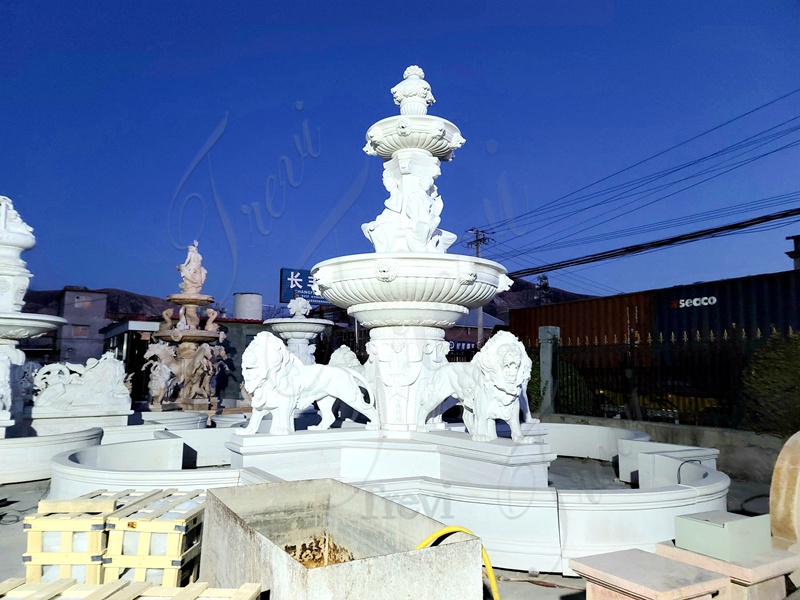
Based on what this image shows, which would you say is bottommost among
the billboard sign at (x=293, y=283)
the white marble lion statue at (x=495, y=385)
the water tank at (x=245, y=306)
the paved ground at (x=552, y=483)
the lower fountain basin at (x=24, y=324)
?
the paved ground at (x=552, y=483)

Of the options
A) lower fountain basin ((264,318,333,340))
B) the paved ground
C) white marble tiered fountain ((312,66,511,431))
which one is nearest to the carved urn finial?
→ white marble tiered fountain ((312,66,511,431))

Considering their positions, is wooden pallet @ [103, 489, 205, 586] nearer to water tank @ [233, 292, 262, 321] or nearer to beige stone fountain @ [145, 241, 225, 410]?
beige stone fountain @ [145, 241, 225, 410]


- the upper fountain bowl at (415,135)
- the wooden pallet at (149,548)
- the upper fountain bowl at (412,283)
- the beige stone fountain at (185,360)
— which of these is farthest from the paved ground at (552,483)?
the beige stone fountain at (185,360)

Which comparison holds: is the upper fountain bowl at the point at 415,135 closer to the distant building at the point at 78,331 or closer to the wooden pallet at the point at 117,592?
the wooden pallet at the point at 117,592

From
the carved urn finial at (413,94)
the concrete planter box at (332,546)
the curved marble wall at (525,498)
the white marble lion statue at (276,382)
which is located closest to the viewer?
the concrete planter box at (332,546)

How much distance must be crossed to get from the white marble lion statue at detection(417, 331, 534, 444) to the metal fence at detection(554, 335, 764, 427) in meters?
4.94

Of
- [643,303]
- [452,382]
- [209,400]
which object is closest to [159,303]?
[209,400]

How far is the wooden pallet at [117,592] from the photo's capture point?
7.82ft

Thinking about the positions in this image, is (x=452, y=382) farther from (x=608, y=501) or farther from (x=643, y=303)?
(x=643, y=303)

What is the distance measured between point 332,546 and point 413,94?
522 centimetres

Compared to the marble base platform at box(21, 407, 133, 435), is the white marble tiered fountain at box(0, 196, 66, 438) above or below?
above

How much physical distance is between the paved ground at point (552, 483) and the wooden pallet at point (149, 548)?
106 centimetres

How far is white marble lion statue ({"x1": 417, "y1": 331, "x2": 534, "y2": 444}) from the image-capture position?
4684 mm

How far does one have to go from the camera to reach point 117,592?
251 centimetres
